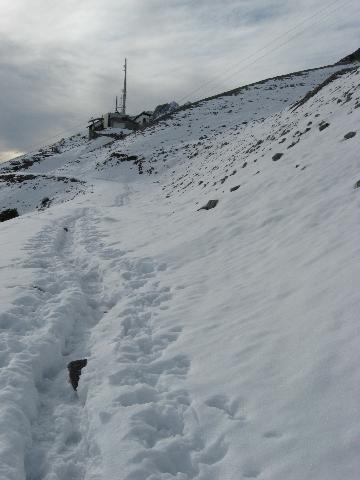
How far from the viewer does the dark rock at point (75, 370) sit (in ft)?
19.4

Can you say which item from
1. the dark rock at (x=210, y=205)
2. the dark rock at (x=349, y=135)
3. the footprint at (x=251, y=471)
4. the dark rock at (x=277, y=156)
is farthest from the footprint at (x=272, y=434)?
the dark rock at (x=277, y=156)

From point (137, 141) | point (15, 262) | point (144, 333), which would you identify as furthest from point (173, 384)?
point (137, 141)

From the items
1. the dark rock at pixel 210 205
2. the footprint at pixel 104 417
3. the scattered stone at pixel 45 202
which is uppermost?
the scattered stone at pixel 45 202

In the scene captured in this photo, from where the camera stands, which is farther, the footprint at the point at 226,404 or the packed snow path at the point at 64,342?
the footprint at the point at 226,404

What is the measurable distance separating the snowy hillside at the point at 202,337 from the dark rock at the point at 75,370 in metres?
0.11

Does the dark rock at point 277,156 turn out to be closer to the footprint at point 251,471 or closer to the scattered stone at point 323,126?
the scattered stone at point 323,126

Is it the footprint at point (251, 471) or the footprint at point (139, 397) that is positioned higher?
the footprint at point (139, 397)

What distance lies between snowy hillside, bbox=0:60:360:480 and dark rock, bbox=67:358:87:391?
106 mm

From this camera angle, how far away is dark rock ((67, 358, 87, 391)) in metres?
5.92

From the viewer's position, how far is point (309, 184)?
37.0ft

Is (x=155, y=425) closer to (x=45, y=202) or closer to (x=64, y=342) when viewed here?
(x=64, y=342)

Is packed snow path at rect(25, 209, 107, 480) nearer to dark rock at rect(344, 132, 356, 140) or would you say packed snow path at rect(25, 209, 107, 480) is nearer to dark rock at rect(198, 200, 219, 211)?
dark rock at rect(198, 200, 219, 211)

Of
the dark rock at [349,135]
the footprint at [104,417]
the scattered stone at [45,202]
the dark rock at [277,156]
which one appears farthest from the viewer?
the scattered stone at [45,202]

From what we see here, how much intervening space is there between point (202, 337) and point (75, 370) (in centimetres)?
203
